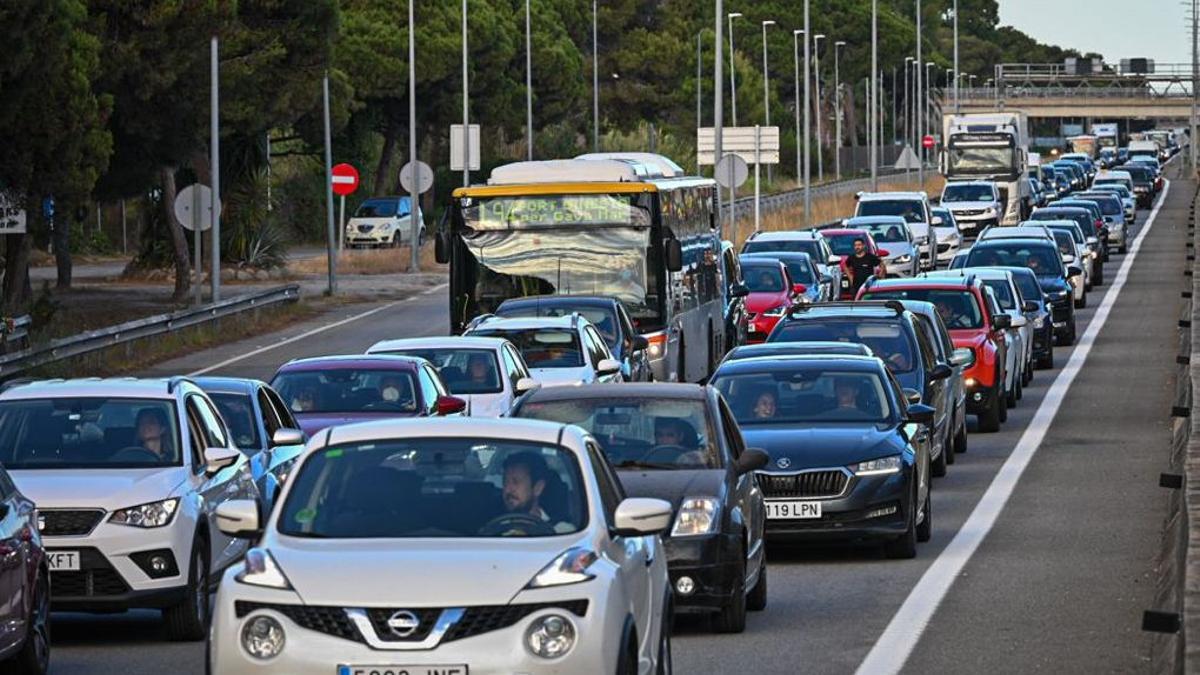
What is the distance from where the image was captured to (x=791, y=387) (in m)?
19.3

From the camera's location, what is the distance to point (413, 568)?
30.9 feet

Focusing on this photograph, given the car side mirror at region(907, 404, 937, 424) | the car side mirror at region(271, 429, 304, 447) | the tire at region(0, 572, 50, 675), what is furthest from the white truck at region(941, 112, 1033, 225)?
the tire at region(0, 572, 50, 675)

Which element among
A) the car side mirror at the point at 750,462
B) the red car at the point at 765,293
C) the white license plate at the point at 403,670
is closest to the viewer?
the white license plate at the point at 403,670

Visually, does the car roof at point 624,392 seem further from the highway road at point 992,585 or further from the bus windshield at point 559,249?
the bus windshield at point 559,249

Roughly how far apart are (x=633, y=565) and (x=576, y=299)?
1888 centimetres

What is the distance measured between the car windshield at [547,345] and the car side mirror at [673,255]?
5262 millimetres

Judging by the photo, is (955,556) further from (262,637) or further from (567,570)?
(262,637)

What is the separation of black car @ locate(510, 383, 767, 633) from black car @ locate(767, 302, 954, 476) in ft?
25.3

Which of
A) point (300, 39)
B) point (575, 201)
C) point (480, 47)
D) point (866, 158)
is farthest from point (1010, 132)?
point (866, 158)

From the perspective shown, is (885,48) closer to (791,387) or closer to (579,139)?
(579,139)

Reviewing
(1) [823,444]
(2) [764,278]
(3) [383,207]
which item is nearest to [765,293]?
(2) [764,278]

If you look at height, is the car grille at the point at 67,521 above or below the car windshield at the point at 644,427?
below

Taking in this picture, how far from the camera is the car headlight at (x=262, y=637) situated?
30.6ft

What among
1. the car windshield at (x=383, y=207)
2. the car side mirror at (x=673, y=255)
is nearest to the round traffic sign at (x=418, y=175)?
the car windshield at (x=383, y=207)
